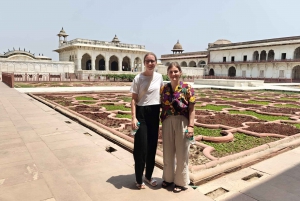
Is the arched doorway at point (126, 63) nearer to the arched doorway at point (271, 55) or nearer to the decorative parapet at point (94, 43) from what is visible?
the decorative parapet at point (94, 43)

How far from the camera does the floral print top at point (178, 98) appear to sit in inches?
99.7

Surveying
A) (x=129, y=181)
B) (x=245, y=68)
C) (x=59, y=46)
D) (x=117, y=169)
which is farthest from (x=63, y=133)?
(x=245, y=68)

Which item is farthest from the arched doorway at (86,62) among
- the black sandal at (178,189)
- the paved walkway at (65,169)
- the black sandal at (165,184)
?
the black sandal at (178,189)

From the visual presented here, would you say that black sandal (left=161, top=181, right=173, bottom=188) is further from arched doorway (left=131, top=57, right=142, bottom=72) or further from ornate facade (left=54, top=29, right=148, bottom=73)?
arched doorway (left=131, top=57, right=142, bottom=72)

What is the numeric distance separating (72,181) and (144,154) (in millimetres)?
827

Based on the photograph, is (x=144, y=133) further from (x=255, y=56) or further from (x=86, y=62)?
(x=255, y=56)

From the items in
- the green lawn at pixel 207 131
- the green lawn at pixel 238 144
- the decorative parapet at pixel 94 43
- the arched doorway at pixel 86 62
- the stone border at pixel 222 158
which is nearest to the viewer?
the stone border at pixel 222 158

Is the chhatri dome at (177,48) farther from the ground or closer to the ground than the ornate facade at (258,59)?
farther from the ground

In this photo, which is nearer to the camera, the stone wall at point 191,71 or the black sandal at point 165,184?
the black sandal at point 165,184

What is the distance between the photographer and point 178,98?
2535 millimetres

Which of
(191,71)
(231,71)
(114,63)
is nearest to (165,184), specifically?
(114,63)

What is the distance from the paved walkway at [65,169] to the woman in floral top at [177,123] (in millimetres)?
175

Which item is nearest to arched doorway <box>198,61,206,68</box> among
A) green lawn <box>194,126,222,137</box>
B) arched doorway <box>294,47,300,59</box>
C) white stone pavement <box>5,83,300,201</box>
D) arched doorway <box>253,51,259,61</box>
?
arched doorway <box>253,51,259,61</box>

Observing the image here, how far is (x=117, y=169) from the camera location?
3.05m
